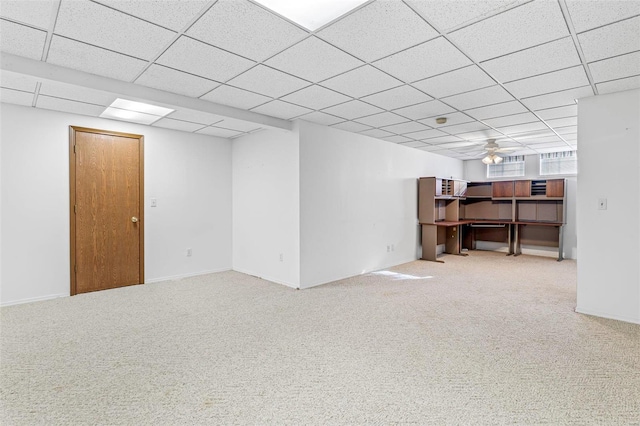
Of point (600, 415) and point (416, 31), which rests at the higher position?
point (416, 31)

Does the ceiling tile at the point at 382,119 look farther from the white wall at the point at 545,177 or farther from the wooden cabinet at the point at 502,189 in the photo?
the white wall at the point at 545,177

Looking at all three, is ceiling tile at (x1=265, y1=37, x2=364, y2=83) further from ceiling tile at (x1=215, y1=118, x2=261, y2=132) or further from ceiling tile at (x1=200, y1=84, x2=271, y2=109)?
ceiling tile at (x1=215, y1=118, x2=261, y2=132)

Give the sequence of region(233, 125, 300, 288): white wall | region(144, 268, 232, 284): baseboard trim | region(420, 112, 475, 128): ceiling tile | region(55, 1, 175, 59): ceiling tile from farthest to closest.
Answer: region(144, 268, 232, 284): baseboard trim → region(233, 125, 300, 288): white wall → region(420, 112, 475, 128): ceiling tile → region(55, 1, 175, 59): ceiling tile

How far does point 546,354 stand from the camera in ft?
8.56

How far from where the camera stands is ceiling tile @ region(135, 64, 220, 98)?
2.94 metres

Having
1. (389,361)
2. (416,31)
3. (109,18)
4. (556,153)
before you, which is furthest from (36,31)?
(556,153)

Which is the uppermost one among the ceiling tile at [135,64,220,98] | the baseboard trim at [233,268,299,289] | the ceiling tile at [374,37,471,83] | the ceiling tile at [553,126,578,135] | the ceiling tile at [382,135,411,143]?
the ceiling tile at [382,135,411,143]

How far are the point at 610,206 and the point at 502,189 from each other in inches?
175

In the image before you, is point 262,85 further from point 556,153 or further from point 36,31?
point 556,153

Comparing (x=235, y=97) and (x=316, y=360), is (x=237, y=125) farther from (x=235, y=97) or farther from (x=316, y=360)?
(x=316, y=360)

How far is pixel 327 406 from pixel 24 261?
3966mm

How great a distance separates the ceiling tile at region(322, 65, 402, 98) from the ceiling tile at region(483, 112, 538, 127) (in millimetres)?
2026

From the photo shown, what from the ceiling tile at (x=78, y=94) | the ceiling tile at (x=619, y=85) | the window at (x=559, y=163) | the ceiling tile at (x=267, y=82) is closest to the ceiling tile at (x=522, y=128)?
the ceiling tile at (x=619, y=85)

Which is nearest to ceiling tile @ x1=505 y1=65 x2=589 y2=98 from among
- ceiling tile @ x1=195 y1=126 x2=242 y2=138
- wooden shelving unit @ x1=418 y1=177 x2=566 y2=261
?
wooden shelving unit @ x1=418 y1=177 x2=566 y2=261
